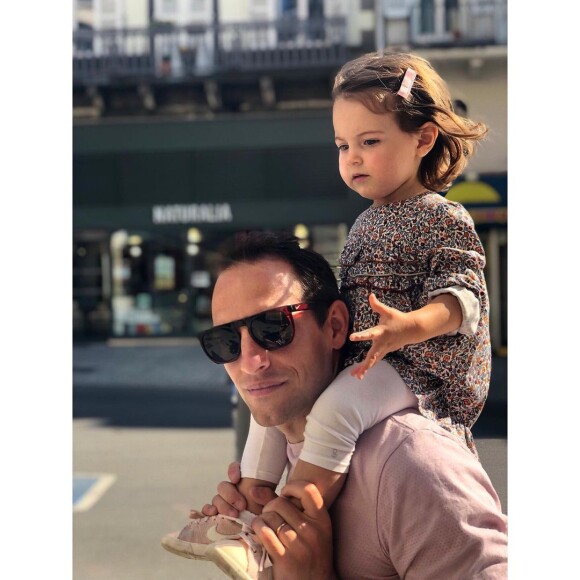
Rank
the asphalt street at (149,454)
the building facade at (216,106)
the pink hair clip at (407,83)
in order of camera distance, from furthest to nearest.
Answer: the building facade at (216,106)
the asphalt street at (149,454)
the pink hair clip at (407,83)

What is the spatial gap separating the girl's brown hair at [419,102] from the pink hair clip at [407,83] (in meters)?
0.01

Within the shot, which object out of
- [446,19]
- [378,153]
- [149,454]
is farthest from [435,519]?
[446,19]

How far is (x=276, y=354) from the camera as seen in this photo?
4.33 ft

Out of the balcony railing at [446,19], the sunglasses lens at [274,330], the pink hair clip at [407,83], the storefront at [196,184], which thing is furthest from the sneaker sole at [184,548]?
the balcony railing at [446,19]

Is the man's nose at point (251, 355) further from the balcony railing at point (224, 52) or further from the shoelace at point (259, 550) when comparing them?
the balcony railing at point (224, 52)

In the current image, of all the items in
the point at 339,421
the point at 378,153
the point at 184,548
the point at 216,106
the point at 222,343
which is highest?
the point at 216,106

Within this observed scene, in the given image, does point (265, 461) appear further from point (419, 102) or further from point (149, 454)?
point (149, 454)

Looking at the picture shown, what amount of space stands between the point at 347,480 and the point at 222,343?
30cm

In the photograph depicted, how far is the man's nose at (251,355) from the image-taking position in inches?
51.6

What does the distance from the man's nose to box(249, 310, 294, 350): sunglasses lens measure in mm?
10

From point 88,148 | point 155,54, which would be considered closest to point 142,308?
point 88,148

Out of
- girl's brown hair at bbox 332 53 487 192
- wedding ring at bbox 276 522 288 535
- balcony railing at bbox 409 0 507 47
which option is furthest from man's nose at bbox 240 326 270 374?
balcony railing at bbox 409 0 507 47
